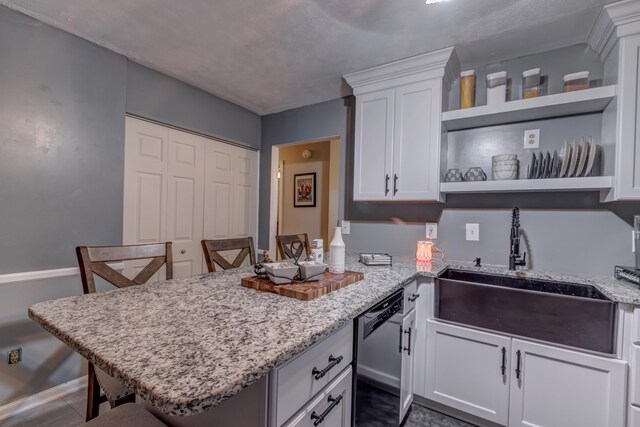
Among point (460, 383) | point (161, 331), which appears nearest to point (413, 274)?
point (460, 383)

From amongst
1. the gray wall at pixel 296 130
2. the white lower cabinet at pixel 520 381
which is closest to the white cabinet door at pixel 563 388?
the white lower cabinet at pixel 520 381

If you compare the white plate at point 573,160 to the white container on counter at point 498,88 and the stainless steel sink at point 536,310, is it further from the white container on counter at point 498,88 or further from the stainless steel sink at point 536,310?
the stainless steel sink at point 536,310

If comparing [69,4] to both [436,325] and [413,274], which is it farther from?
[436,325]

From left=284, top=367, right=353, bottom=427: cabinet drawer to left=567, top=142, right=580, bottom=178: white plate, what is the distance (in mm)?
1740

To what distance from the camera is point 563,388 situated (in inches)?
56.0

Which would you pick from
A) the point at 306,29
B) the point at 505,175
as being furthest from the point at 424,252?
the point at 306,29

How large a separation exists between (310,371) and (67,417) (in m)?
1.85

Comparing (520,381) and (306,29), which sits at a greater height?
(306,29)

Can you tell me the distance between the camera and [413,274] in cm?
171

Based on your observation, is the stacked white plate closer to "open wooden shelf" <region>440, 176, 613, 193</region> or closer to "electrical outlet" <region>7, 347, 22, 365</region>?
"open wooden shelf" <region>440, 176, 613, 193</region>

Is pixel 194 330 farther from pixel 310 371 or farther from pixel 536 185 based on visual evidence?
pixel 536 185

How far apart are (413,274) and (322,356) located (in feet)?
3.18

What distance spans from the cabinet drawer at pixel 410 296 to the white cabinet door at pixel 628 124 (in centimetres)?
116

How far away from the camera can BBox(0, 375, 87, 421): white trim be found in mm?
1675
